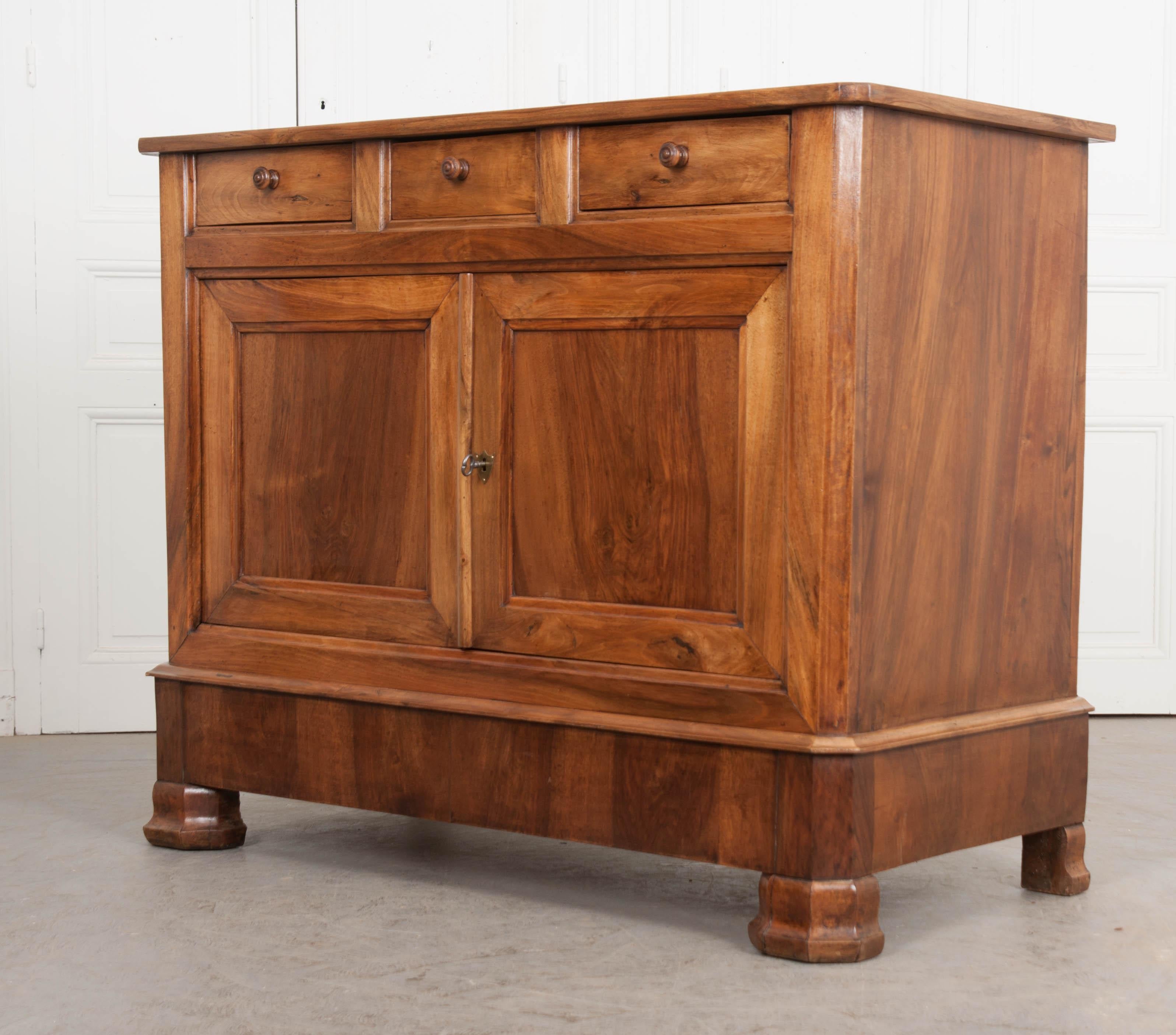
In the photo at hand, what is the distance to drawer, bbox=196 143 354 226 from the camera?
97.3 inches

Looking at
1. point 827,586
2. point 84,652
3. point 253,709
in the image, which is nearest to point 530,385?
point 827,586

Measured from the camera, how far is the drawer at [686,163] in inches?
82.0

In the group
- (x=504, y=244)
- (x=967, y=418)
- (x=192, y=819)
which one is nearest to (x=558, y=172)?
(x=504, y=244)

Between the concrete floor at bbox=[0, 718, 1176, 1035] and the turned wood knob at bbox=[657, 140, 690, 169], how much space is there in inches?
41.5

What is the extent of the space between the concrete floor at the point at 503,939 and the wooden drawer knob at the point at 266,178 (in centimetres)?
109

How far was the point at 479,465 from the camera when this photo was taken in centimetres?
235

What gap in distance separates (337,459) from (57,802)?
3.28 feet

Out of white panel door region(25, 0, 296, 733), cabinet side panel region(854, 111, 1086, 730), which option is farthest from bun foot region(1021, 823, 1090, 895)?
white panel door region(25, 0, 296, 733)

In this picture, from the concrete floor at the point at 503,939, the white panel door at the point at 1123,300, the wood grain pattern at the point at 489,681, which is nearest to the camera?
the concrete floor at the point at 503,939

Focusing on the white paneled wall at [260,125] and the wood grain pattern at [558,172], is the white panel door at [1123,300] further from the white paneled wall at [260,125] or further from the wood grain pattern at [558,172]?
the wood grain pattern at [558,172]

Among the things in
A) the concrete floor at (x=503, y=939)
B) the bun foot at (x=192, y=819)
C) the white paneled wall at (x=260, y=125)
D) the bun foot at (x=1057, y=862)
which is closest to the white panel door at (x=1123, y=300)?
the white paneled wall at (x=260, y=125)

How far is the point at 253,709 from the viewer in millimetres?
2566

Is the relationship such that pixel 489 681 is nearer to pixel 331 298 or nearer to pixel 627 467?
pixel 627 467

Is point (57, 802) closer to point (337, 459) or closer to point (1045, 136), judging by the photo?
point (337, 459)
